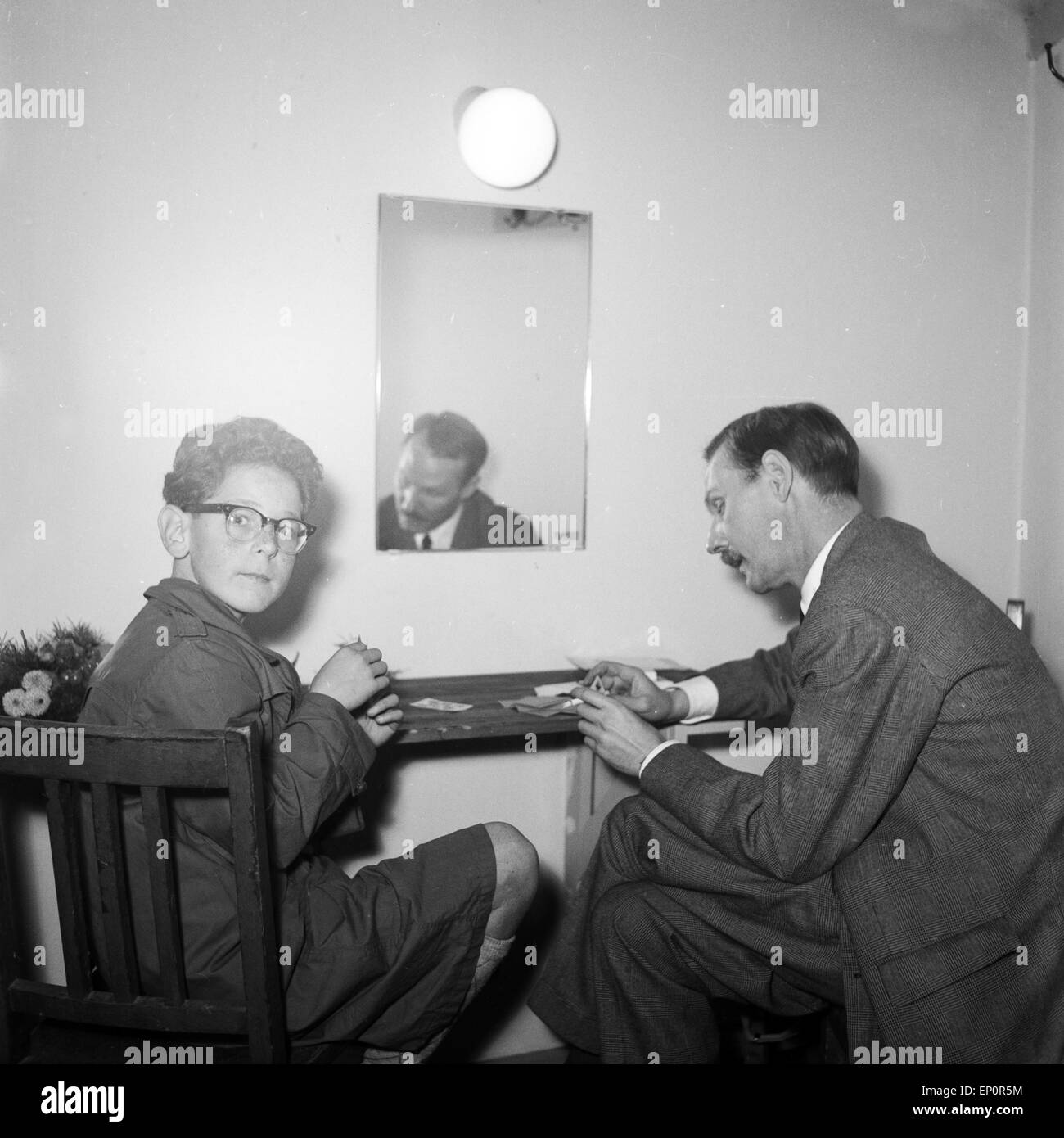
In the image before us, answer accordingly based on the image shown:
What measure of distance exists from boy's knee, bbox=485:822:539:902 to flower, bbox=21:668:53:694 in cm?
97

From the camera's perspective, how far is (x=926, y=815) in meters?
1.90

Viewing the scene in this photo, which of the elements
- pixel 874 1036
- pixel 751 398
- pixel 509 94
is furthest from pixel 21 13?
pixel 874 1036

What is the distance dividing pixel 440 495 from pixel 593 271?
2.43 feet

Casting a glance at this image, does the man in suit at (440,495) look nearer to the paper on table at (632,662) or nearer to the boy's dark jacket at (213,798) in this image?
the paper on table at (632,662)

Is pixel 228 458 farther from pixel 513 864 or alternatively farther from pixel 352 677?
pixel 513 864

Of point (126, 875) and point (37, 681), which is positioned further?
point (37, 681)

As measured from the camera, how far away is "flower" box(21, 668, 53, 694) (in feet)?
7.23

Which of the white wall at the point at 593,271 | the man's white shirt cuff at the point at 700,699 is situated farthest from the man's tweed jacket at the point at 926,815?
the white wall at the point at 593,271

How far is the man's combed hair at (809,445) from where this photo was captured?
216 cm

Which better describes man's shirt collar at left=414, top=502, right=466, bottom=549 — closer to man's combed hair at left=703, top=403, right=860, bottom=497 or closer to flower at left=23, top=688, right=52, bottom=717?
man's combed hair at left=703, top=403, right=860, bottom=497

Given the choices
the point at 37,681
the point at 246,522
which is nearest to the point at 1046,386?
the point at 246,522

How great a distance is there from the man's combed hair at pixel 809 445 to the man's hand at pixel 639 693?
2.17 ft

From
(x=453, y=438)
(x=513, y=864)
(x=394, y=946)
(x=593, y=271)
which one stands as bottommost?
(x=394, y=946)
